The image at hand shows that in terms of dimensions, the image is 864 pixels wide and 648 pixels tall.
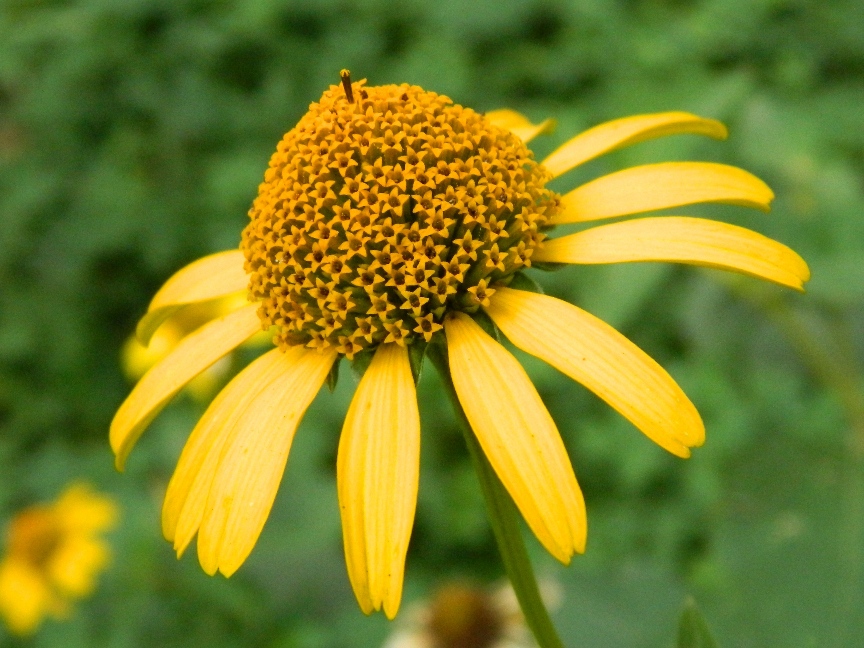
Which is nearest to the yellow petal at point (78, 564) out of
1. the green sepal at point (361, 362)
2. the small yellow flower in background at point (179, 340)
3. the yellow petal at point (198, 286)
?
the small yellow flower in background at point (179, 340)

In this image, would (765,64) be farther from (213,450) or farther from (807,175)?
(213,450)

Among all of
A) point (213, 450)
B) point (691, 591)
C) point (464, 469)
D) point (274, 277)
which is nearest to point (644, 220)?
point (274, 277)

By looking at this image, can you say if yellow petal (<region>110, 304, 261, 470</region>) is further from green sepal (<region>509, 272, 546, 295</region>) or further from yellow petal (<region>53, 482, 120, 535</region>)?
yellow petal (<region>53, 482, 120, 535</region>)

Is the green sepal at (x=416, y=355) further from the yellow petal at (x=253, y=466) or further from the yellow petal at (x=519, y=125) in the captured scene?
the yellow petal at (x=519, y=125)

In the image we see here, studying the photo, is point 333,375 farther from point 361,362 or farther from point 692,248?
point 692,248

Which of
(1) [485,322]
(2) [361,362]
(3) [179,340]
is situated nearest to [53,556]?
(3) [179,340]
